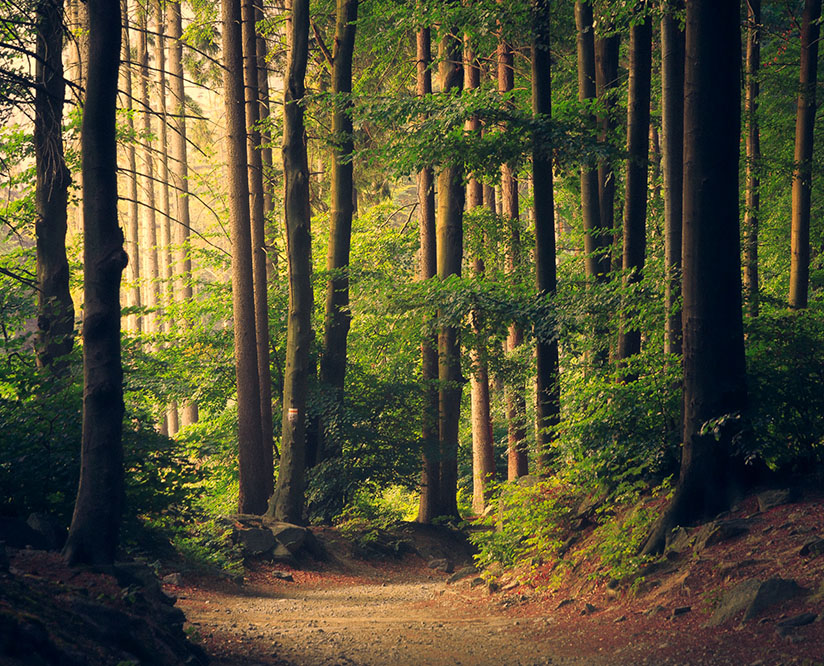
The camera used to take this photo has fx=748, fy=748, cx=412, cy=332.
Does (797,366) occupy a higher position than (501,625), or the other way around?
(797,366)

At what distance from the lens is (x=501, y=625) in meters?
7.95

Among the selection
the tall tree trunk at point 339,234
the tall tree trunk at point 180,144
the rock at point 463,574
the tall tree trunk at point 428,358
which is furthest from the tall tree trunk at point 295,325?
the tall tree trunk at point 180,144

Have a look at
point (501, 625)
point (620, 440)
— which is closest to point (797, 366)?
point (620, 440)

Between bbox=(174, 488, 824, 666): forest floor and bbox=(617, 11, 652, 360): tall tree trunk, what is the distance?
3819 millimetres

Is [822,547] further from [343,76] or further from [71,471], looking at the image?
[343,76]

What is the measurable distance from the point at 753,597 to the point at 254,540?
9.74 meters

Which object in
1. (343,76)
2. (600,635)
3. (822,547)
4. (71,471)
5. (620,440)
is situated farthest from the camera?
(343,76)

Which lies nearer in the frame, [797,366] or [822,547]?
[822,547]

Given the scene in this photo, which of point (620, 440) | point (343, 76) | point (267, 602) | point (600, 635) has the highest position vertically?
point (343, 76)

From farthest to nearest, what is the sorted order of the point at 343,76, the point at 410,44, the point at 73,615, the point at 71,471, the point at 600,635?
the point at 410,44, the point at 343,76, the point at 71,471, the point at 600,635, the point at 73,615

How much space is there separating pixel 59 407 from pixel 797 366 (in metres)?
7.81

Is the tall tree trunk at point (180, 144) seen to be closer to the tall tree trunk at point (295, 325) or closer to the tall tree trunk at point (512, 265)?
the tall tree trunk at point (295, 325)

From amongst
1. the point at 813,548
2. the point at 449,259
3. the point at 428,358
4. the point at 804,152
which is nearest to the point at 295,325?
the point at 449,259

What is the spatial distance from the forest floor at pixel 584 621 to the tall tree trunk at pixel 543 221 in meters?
3.00
